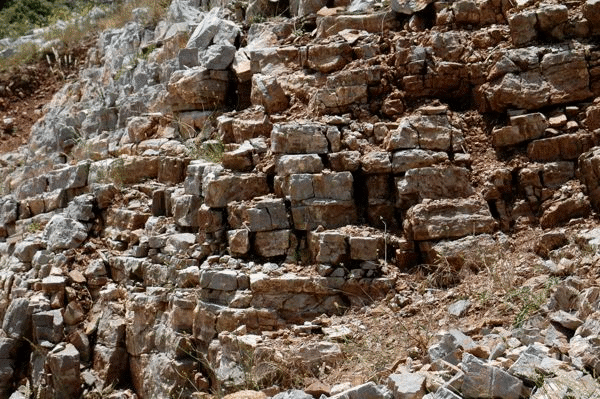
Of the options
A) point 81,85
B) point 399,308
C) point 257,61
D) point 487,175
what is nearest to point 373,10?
point 257,61

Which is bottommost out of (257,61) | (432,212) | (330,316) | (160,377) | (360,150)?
(160,377)

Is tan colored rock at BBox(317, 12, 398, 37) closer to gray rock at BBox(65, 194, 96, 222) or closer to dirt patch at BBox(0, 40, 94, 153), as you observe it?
gray rock at BBox(65, 194, 96, 222)

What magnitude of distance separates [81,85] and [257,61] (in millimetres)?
4986

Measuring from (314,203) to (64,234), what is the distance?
3.23m

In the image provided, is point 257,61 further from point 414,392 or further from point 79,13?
point 79,13

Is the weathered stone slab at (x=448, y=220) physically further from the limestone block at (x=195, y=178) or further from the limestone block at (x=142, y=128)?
the limestone block at (x=142, y=128)

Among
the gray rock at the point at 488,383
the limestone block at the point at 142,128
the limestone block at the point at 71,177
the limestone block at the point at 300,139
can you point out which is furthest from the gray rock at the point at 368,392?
the limestone block at the point at 71,177

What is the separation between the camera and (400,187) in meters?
6.30

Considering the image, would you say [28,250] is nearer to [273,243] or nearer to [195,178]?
[195,178]

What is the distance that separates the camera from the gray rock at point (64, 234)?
8.04 metres

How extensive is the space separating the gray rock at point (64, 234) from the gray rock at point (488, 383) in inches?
205

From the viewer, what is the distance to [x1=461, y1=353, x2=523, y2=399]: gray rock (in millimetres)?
4051

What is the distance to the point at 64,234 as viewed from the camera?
8094mm

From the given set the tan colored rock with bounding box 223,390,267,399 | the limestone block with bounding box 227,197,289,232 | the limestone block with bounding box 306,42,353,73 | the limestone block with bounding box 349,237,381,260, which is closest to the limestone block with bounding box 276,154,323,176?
the limestone block with bounding box 227,197,289,232
